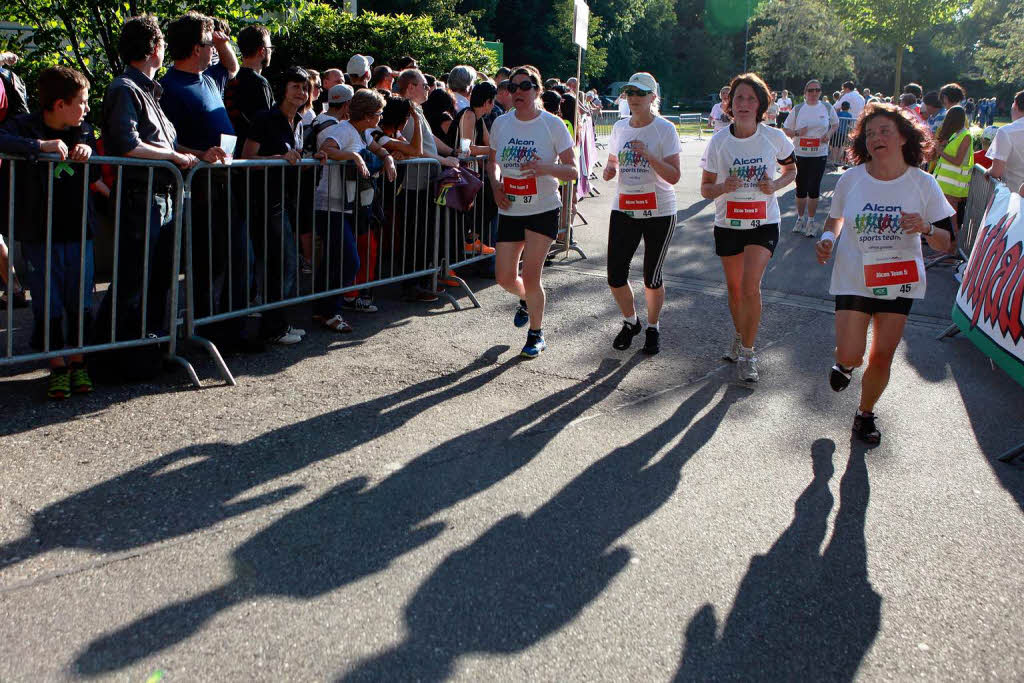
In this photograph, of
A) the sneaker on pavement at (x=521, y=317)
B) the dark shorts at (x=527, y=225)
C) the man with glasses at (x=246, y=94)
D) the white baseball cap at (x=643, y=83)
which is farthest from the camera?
the sneaker on pavement at (x=521, y=317)

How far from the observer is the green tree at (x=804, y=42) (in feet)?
186

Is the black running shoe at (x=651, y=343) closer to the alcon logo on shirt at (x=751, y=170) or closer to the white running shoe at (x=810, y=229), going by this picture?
the alcon logo on shirt at (x=751, y=170)

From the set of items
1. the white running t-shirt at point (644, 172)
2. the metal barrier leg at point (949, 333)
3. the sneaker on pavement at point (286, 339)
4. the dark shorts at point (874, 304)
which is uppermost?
the white running t-shirt at point (644, 172)

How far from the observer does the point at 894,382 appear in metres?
6.09

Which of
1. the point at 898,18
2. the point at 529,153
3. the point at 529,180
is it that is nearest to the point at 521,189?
the point at 529,180

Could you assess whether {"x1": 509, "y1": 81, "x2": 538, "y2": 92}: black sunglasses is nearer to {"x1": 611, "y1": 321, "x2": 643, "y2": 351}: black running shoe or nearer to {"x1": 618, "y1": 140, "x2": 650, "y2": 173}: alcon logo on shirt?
{"x1": 618, "y1": 140, "x2": 650, "y2": 173}: alcon logo on shirt

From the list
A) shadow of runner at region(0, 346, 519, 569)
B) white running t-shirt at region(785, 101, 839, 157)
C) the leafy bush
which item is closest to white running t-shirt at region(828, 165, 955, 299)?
shadow of runner at region(0, 346, 519, 569)

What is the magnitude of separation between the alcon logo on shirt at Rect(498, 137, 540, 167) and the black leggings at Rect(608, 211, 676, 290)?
0.75m

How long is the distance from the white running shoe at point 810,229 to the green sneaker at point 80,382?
30.6 ft

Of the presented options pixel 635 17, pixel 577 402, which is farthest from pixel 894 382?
pixel 635 17

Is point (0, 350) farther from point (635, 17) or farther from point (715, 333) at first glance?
point (635, 17)

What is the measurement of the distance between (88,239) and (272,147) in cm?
148

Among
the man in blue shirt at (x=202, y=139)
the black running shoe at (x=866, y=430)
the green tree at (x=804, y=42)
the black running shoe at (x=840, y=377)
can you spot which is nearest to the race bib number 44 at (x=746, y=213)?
the black running shoe at (x=840, y=377)

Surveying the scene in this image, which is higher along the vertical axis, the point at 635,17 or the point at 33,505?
the point at 635,17
